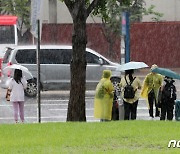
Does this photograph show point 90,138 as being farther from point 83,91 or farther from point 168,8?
point 168,8

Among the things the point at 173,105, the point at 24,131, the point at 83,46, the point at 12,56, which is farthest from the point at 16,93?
the point at 12,56

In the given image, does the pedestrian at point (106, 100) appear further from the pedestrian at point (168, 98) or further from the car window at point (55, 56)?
the car window at point (55, 56)

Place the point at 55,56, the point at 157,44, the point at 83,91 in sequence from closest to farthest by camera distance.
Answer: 1. the point at 83,91
2. the point at 55,56
3. the point at 157,44

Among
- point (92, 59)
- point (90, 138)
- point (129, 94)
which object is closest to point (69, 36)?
point (92, 59)

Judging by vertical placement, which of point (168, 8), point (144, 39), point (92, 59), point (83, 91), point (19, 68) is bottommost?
point (144, 39)

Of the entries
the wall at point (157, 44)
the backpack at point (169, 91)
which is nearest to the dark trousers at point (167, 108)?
the backpack at point (169, 91)

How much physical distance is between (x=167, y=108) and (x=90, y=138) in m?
5.91

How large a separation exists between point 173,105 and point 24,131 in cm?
538

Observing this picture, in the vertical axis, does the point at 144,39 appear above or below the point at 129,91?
below

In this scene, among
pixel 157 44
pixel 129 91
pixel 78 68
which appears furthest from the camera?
pixel 157 44

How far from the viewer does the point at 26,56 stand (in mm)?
27062

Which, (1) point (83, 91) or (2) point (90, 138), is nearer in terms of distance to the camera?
(2) point (90, 138)

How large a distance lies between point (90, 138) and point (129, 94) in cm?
522

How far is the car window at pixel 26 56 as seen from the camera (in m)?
27.0
